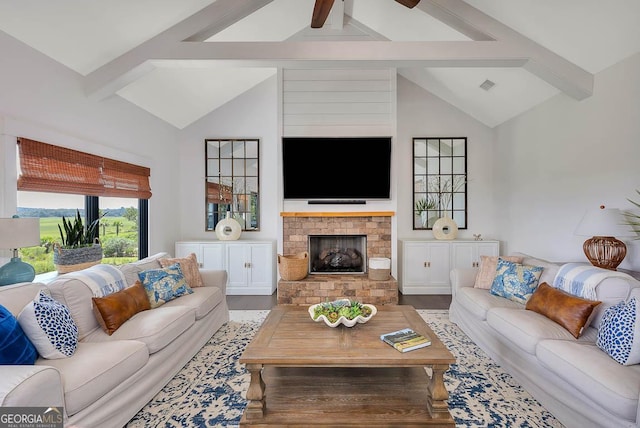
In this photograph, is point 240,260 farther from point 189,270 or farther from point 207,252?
point 189,270

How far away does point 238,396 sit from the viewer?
226 cm

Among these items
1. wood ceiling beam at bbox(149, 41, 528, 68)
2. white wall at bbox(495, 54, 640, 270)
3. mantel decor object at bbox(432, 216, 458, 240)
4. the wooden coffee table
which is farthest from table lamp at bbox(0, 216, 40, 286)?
white wall at bbox(495, 54, 640, 270)

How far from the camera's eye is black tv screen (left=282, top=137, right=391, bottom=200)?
4672 millimetres

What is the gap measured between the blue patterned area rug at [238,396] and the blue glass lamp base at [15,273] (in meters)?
1.32

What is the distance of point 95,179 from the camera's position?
338cm

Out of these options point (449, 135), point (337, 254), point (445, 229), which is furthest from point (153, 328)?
point (449, 135)

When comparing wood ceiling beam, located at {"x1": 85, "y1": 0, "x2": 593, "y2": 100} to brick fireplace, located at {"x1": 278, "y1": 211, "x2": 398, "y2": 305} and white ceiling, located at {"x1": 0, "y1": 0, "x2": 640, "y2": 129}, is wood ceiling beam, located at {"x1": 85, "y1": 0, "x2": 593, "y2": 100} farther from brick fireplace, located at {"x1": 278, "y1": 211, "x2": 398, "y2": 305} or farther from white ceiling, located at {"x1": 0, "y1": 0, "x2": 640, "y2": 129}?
brick fireplace, located at {"x1": 278, "y1": 211, "x2": 398, "y2": 305}

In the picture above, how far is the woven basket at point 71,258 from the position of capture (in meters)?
2.85

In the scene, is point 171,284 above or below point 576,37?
below

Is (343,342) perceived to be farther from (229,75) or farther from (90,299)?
(229,75)

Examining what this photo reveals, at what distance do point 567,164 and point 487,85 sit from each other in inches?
59.0

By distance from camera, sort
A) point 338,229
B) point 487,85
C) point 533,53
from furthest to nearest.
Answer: point 338,229, point 487,85, point 533,53

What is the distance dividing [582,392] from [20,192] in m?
4.41

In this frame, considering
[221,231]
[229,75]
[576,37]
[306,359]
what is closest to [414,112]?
[576,37]
